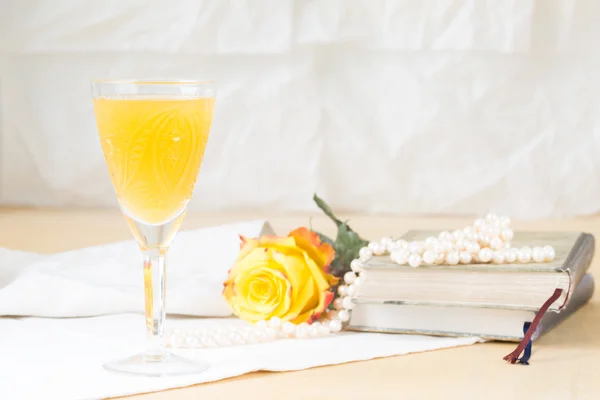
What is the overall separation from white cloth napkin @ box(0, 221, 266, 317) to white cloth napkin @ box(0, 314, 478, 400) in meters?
0.02

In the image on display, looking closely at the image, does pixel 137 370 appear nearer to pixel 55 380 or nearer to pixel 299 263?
pixel 55 380

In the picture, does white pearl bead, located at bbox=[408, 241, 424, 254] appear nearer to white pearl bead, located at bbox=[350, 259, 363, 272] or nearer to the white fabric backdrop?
white pearl bead, located at bbox=[350, 259, 363, 272]

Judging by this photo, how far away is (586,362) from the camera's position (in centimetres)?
95

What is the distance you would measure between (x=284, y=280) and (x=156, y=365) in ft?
0.64

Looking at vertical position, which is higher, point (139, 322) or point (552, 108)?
point (552, 108)

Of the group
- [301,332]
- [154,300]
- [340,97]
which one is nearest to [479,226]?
[301,332]

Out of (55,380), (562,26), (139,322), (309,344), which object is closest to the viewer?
(55,380)

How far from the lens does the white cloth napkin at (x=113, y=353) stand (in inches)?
33.2

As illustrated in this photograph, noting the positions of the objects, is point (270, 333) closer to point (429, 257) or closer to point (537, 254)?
point (429, 257)

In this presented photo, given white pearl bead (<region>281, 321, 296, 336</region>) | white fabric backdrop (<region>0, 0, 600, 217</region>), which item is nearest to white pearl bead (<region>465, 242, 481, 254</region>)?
white pearl bead (<region>281, 321, 296, 336</region>)

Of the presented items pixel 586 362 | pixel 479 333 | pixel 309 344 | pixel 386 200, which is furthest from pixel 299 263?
pixel 386 200

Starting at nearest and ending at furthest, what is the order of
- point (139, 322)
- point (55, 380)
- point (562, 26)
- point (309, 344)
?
point (55, 380) < point (309, 344) < point (139, 322) < point (562, 26)

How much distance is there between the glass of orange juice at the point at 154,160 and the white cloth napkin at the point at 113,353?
0.03 metres

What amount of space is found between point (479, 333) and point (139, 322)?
1.30 ft
